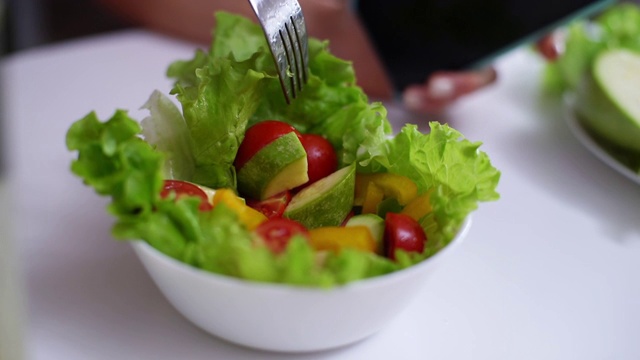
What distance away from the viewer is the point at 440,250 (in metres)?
0.73

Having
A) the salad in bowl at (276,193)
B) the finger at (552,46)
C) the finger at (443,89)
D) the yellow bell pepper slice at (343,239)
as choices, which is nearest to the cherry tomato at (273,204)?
the salad in bowl at (276,193)

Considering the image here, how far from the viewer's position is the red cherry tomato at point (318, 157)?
89 centimetres

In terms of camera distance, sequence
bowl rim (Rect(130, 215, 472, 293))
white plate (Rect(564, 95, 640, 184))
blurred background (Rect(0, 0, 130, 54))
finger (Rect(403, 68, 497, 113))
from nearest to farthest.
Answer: bowl rim (Rect(130, 215, 472, 293))
white plate (Rect(564, 95, 640, 184))
finger (Rect(403, 68, 497, 113))
blurred background (Rect(0, 0, 130, 54))

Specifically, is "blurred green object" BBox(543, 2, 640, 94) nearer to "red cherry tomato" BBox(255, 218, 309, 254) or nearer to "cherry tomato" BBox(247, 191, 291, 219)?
"cherry tomato" BBox(247, 191, 291, 219)

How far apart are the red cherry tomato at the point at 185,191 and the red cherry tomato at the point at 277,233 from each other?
62 millimetres

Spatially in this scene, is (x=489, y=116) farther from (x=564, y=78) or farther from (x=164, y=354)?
(x=164, y=354)

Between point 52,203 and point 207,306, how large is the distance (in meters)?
0.42

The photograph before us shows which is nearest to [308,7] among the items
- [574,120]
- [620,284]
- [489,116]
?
[489,116]

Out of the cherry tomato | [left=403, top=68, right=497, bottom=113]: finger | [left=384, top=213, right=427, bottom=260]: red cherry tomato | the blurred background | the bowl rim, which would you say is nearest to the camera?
the bowl rim

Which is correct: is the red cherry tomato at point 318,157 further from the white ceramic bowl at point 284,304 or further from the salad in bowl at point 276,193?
the white ceramic bowl at point 284,304

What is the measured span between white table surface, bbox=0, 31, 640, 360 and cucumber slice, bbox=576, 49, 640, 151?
0.06 metres

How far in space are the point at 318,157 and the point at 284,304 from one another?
28 cm

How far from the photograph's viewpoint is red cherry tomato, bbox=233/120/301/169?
2.84ft

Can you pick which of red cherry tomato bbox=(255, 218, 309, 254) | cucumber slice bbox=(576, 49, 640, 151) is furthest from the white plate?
red cherry tomato bbox=(255, 218, 309, 254)
